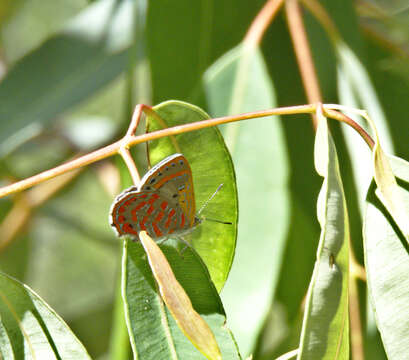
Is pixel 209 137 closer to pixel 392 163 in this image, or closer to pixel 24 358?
pixel 392 163

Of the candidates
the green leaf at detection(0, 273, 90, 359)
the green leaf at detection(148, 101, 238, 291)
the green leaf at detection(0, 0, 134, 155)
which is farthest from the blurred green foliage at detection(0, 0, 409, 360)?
the green leaf at detection(0, 273, 90, 359)

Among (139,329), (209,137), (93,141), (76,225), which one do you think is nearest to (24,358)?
(139,329)

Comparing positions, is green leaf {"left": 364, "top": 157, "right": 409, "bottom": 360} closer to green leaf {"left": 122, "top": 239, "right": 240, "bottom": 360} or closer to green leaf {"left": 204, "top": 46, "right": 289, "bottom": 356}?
green leaf {"left": 122, "top": 239, "right": 240, "bottom": 360}

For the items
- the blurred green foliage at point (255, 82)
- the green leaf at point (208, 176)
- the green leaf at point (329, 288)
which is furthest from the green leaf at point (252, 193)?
the green leaf at point (329, 288)

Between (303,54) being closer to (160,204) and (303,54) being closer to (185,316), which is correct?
(160,204)

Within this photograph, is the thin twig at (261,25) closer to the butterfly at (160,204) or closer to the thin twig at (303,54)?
the thin twig at (303,54)

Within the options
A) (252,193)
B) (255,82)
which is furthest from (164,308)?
(255,82)
